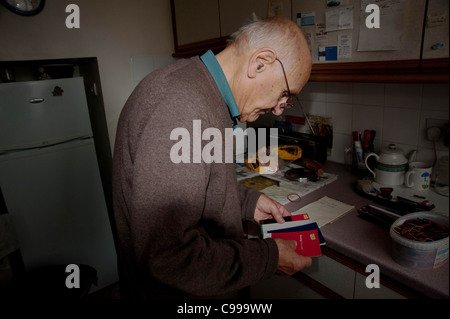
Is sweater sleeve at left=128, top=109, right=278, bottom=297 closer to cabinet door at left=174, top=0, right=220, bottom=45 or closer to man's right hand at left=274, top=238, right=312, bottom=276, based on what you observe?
man's right hand at left=274, top=238, right=312, bottom=276

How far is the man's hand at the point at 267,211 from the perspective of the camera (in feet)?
3.48

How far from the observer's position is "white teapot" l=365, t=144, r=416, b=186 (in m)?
1.30

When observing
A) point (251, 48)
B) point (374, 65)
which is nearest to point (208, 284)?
point (251, 48)

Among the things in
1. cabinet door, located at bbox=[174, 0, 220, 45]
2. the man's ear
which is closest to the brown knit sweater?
the man's ear

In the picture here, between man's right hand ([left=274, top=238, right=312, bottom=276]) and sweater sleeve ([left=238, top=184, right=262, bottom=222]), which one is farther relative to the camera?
sweater sleeve ([left=238, top=184, right=262, bottom=222])

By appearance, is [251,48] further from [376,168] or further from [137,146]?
[376,168]

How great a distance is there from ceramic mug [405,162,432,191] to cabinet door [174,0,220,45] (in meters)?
1.20

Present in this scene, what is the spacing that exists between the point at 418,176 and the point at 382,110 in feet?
1.16

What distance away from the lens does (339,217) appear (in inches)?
44.6

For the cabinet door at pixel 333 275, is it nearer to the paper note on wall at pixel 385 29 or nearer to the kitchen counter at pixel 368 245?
the kitchen counter at pixel 368 245

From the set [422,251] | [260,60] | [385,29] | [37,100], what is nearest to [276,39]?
[260,60]

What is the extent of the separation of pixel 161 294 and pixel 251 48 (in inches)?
27.5
